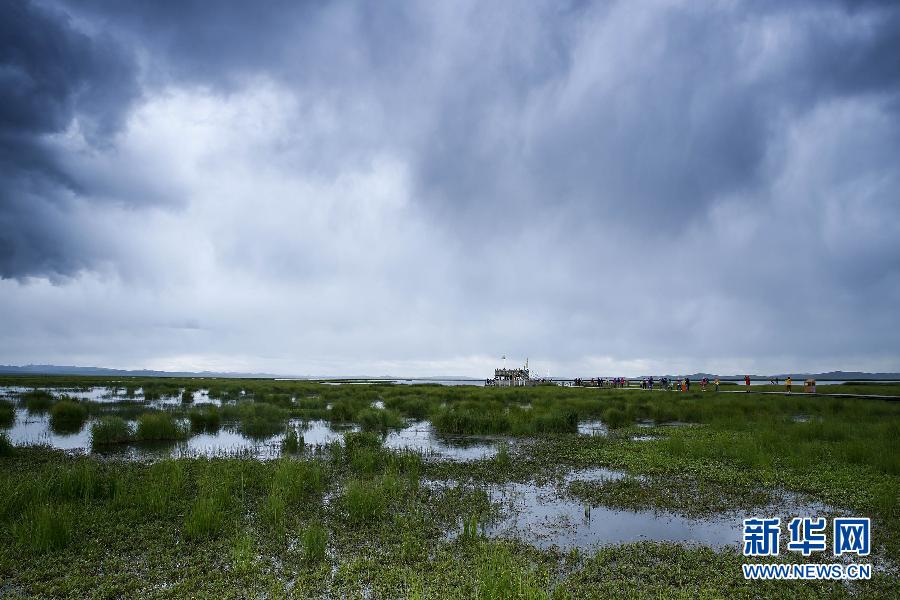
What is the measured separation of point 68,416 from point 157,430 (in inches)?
415

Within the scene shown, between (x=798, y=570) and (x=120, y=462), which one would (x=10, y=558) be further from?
(x=798, y=570)

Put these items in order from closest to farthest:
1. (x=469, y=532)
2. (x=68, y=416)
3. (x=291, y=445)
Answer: (x=469, y=532)
(x=291, y=445)
(x=68, y=416)

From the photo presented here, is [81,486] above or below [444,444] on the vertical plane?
above

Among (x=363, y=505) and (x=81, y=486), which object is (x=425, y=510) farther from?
(x=81, y=486)

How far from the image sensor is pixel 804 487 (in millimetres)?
13758

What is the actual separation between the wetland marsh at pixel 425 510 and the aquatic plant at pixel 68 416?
439 centimetres

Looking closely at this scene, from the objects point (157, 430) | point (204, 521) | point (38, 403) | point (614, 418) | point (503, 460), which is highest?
point (204, 521)

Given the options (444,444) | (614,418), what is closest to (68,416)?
(444,444)

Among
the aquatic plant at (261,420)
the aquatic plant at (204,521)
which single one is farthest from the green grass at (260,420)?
the aquatic plant at (204,521)

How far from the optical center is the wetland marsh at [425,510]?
7.95m

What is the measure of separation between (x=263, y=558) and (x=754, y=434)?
21.3 m

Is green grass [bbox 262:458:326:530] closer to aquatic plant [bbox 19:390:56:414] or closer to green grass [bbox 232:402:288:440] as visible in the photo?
green grass [bbox 232:402:288:440]

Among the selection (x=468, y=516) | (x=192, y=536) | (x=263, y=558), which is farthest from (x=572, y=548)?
(x=192, y=536)

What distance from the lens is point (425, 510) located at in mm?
11719
